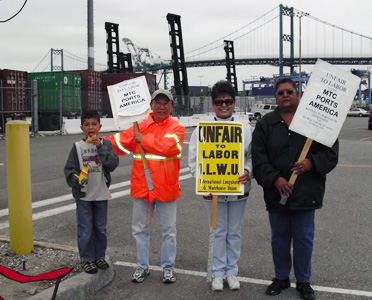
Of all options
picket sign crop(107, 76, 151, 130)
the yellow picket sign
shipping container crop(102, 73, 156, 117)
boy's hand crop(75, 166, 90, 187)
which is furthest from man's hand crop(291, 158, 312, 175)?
shipping container crop(102, 73, 156, 117)

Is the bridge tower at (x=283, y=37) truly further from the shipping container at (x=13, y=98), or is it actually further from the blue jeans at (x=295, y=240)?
the blue jeans at (x=295, y=240)

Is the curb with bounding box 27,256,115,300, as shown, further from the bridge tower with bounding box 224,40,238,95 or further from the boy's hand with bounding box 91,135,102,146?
the bridge tower with bounding box 224,40,238,95

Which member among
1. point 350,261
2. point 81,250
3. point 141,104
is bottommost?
point 350,261

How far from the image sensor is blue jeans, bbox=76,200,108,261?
396 centimetres

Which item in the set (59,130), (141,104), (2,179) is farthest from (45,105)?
(141,104)

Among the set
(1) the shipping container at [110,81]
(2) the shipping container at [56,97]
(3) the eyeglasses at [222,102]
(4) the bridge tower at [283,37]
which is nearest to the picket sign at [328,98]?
(3) the eyeglasses at [222,102]

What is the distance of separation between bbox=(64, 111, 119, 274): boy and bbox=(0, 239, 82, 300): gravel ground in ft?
0.74

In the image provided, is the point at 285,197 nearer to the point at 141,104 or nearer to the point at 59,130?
the point at 141,104

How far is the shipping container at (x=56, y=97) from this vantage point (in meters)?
23.3

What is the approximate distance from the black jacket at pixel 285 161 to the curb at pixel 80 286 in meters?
1.62

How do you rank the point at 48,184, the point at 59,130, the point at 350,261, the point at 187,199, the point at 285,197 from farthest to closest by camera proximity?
the point at 59,130 < the point at 48,184 < the point at 187,199 < the point at 350,261 < the point at 285,197

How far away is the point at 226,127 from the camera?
152 inches

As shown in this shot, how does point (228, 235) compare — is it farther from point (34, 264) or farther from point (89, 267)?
point (34, 264)

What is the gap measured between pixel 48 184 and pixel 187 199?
298 centimetres
